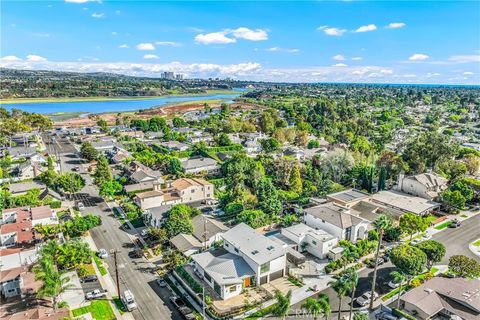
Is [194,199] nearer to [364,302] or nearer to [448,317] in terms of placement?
[364,302]

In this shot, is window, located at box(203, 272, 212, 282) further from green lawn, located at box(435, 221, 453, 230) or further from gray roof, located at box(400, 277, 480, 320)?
green lawn, located at box(435, 221, 453, 230)

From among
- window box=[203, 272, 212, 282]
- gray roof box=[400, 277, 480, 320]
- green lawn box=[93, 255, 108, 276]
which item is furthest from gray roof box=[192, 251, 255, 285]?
gray roof box=[400, 277, 480, 320]

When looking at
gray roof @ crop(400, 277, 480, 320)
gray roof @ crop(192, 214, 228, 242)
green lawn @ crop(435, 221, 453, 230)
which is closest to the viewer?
gray roof @ crop(400, 277, 480, 320)

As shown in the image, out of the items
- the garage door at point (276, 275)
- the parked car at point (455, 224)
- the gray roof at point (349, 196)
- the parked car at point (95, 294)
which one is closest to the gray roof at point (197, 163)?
the gray roof at point (349, 196)

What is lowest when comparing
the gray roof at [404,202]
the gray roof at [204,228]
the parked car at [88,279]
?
the parked car at [88,279]

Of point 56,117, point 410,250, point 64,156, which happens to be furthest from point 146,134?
point 410,250

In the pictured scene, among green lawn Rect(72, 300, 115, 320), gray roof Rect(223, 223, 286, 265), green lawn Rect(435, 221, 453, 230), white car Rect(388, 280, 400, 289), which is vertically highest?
gray roof Rect(223, 223, 286, 265)

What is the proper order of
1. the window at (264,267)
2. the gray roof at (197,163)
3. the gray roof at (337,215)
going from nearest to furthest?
the window at (264,267), the gray roof at (337,215), the gray roof at (197,163)

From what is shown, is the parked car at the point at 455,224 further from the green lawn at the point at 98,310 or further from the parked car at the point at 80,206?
the parked car at the point at 80,206
